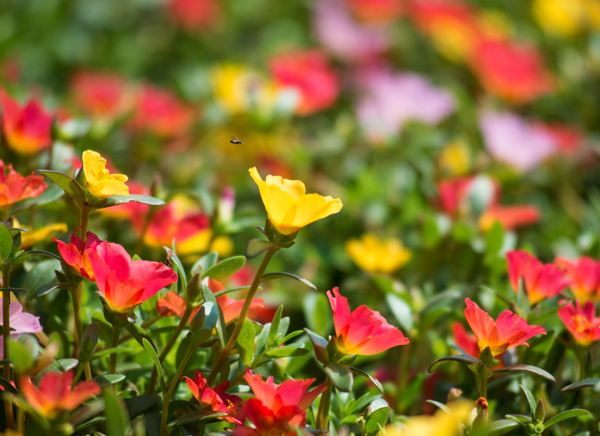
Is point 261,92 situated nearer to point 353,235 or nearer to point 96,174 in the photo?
point 353,235

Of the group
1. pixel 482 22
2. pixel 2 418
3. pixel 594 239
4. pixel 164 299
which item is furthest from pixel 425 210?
pixel 482 22

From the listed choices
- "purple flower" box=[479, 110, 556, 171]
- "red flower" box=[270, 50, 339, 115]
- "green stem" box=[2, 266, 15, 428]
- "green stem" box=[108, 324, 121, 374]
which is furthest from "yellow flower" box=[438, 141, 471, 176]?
"green stem" box=[2, 266, 15, 428]

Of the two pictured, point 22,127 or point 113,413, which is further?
point 22,127

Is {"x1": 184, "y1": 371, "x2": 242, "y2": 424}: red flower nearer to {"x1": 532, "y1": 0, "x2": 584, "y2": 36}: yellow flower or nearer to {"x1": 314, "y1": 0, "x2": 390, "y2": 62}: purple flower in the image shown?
{"x1": 314, "y1": 0, "x2": 390, "y2": 62}: purple flower

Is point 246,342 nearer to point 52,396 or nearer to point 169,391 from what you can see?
point 169,391

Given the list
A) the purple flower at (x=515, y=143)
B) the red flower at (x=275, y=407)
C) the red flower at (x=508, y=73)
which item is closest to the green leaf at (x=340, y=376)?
the red flower at (x=275, y=407)

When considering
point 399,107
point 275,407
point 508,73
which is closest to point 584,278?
point 275,407
